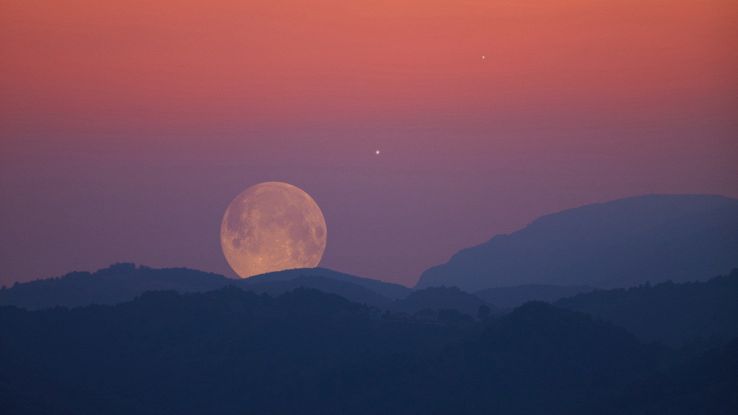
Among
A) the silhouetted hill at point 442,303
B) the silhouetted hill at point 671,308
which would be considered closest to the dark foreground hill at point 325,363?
the silhouetted hill at point 671,308

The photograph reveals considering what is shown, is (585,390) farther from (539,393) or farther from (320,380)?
(320,380)

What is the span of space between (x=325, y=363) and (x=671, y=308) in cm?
5434

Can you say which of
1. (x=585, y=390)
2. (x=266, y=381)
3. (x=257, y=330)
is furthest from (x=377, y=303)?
(x=585, y=390)

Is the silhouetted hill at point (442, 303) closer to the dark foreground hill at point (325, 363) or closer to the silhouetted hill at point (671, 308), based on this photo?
the silhouetted hill at point (671, 308)

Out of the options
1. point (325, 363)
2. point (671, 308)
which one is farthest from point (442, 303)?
point (325, 363)

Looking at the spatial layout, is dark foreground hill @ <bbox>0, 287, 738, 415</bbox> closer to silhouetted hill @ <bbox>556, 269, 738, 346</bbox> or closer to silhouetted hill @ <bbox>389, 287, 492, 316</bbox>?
silhouetted hill @ <bbox>556, 269, 738, 346</bbox>

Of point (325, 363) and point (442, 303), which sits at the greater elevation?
point (442, 303)

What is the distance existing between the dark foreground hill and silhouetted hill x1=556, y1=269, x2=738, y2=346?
2122 cm

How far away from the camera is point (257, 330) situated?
5719 inches

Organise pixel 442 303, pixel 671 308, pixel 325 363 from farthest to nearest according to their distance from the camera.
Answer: pixel 442 303, pixel 671 308, pixel 325 363

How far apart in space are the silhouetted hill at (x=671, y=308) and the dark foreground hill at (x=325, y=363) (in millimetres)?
21216

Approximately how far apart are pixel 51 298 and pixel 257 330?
220 feet

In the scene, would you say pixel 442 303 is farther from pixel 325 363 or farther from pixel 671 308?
pixel 325 363

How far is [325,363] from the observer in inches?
5340
